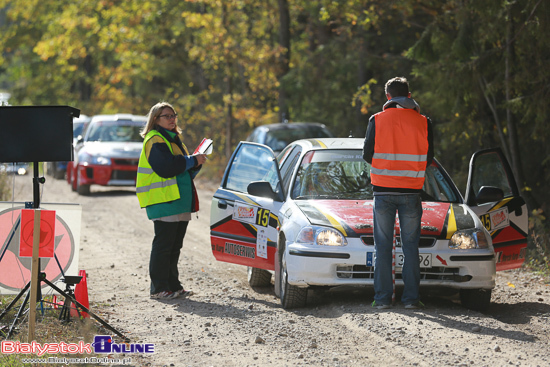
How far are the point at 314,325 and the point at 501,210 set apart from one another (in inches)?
107

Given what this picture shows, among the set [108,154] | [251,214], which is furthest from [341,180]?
[108,154]

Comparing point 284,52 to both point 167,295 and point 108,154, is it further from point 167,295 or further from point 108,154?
point 167,295

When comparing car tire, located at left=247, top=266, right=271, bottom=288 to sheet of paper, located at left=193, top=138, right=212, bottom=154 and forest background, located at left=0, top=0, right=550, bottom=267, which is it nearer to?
A: sheet of paper, located at left=193, top=138, right=212, bottom=154

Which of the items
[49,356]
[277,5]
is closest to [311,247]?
[49,356]

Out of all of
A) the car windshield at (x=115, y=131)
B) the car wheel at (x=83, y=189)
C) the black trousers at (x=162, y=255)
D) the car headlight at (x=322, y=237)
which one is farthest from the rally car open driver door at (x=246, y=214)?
the car windshield at (x=115, y=131)

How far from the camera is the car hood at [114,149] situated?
20406 mm

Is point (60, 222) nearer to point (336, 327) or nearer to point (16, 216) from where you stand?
point (16, 216)

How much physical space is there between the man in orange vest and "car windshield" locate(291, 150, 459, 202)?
106 cm

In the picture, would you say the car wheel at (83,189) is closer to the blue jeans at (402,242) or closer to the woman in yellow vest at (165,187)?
the woman in yellow vest at (165,187)

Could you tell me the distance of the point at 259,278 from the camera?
30.6 ft

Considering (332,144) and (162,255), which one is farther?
(332,144)

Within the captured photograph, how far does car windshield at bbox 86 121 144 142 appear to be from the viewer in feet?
70.0

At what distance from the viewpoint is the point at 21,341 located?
6391 millimetres

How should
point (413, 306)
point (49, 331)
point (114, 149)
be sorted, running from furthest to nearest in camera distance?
point (114, 149) < point (413, 306) < point (49, 331)
